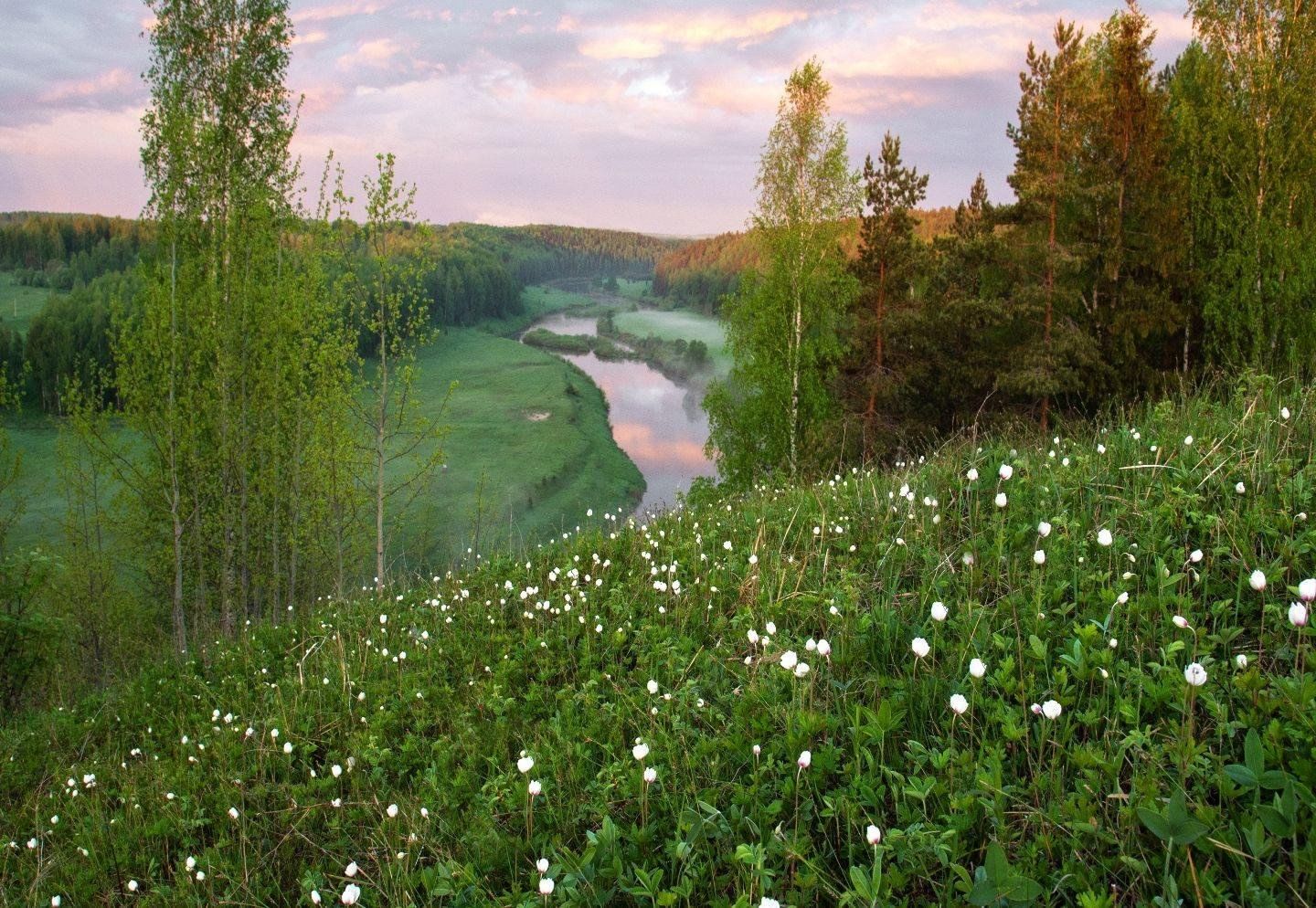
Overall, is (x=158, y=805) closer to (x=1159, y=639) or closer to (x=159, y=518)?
(x=1159, y=639)

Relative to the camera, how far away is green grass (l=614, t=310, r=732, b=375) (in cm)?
10206

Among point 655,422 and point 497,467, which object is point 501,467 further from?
point 655,422

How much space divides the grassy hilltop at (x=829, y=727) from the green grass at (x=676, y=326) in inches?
3229

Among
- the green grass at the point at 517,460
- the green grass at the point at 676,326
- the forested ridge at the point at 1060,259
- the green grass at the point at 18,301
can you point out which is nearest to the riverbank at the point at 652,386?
the green grass at the point at 676,326

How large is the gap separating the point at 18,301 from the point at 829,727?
10325 cm

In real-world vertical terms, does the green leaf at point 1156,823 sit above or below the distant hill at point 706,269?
below

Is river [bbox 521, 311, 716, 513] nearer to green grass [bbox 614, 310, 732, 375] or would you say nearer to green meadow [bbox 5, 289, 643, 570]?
green meadow [bbox 5, 289, 643, 570]

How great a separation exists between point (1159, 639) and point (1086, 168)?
24638 mm

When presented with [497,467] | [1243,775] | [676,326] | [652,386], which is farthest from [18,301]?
[1243,775]

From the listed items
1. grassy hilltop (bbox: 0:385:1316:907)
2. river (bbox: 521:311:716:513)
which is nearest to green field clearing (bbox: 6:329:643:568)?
river (bbox: 521:311:716:513)

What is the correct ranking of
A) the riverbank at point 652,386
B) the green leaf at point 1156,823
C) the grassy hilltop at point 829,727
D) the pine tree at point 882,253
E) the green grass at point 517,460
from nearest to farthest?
the green leaf at point 1156,823
the grassy hilltop at point 829,727
the pine tree at point 882,253
the green grass at point 517,460
the riverbank at point 652,386

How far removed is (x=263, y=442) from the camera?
22438 mm

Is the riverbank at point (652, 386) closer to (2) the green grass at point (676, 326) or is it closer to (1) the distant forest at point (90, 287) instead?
(2) the green grass at point (676, 326)

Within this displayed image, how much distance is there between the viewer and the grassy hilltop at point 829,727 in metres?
2.65
